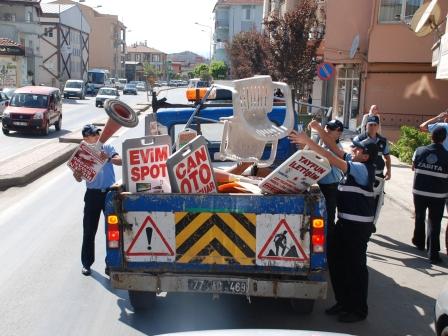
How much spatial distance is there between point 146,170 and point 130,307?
Answer: 1597 millimetres

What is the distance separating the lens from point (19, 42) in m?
62.1

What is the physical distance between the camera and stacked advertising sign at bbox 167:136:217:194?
202 inches

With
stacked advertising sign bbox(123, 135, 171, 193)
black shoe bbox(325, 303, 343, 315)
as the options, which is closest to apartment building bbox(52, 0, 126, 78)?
stacked advertising sign bbox(123, 135, 171, 193)

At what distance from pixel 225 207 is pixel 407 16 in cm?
2037

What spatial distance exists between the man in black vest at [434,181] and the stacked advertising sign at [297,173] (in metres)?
3.27

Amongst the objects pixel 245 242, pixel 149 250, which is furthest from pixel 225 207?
pixel 149 250

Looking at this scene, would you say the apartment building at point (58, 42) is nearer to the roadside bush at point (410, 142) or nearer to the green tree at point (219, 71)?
the green tree at point (219, 71)

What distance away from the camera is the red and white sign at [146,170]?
5.26 meters

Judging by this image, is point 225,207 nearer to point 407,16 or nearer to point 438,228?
point 438,228

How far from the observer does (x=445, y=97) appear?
2306 cm

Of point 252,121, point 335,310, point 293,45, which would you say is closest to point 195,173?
point 252,121

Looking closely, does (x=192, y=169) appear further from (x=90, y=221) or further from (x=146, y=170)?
(x=90, y=221)

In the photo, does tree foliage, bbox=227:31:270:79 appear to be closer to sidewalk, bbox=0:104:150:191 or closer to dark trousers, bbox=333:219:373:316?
sidewalk, bbox=0:104:150:191

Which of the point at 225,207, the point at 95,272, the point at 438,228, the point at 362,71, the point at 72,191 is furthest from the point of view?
the point at 362,71
